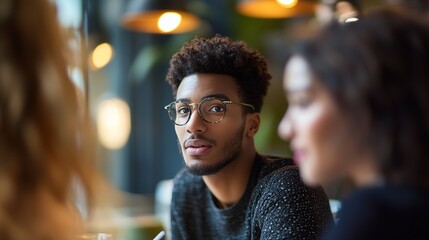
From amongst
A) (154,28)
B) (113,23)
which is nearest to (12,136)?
(154,28)

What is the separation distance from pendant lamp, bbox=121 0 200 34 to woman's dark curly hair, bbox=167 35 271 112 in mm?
1732

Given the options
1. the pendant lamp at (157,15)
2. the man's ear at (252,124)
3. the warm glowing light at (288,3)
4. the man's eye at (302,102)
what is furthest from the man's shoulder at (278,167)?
the pendant lamp at (157,15)

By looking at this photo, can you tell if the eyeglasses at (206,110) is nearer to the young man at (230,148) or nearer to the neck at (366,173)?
Answer: the young man at (230,148)

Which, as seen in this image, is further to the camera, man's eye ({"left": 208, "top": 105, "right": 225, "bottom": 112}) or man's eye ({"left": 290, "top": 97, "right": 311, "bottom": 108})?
man's eye ({"left": 208, "top": 105, "right": 225, "bottom": 112})

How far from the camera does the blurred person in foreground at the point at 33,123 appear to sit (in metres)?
1.04

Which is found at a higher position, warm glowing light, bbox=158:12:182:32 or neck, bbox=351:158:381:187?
warm glowing light, bbox=158:12:182:32

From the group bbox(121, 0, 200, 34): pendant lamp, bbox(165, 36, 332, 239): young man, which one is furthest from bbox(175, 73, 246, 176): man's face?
bbox(121, 0, 200, 34): pendant lamp

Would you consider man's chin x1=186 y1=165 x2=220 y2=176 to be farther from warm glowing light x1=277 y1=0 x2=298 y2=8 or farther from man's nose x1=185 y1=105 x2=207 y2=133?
warm glowing light x1=277 y1=0 x2=298 y2=8

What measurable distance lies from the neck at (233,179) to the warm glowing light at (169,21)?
6.54 ft

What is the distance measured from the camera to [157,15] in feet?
13.4

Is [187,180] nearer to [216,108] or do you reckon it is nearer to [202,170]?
[202,170]

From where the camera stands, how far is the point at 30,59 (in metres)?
1.06

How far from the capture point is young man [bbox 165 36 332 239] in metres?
2.05

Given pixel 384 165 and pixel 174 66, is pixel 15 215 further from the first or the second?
pixel 174 66
